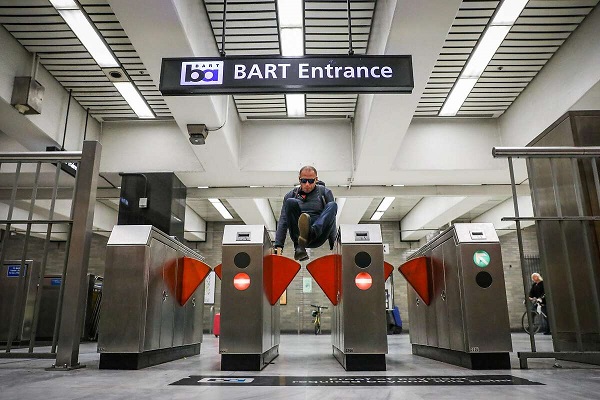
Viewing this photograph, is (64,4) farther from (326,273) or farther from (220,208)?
(220,208)

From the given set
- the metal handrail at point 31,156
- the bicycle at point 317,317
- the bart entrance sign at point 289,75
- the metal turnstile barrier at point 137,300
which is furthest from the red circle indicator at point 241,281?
the bicycle at point 317,317

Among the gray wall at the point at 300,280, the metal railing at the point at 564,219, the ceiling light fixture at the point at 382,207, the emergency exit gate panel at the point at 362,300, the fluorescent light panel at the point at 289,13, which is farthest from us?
the gray wall at the point at 300,280

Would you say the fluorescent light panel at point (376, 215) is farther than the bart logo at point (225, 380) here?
Yes

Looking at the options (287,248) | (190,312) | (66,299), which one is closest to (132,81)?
(190,312)

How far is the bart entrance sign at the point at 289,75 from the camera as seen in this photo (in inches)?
155

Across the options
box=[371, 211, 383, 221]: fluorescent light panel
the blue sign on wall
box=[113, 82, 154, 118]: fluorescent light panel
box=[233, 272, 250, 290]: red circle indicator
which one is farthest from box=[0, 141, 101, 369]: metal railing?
box=[371, 211, 383, 221]: fluorescent light panel

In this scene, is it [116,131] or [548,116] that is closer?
[548,116]

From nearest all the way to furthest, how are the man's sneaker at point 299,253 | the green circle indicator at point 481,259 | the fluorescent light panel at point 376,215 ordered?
the green circle indicator at point 481,259 → the man's sneaker at point 299,253 → the fluorescent light panel at point 376,215

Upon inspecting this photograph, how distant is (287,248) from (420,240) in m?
5.46

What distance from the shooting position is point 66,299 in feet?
12.3

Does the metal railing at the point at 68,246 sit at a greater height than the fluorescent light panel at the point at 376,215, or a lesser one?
lesser

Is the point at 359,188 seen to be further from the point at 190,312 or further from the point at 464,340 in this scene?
the point at 464,340

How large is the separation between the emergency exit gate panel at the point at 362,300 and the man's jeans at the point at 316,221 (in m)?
0.45

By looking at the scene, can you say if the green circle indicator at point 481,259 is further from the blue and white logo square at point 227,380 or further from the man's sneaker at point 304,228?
the blue and white logo square at point 227,380
